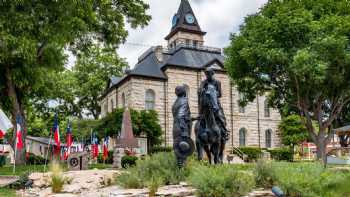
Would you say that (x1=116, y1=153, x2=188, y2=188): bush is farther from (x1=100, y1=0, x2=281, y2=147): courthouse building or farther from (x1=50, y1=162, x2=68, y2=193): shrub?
(x1=100, y1=0, x2=281, y2=147): courthouse building

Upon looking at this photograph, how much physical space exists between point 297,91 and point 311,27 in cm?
373

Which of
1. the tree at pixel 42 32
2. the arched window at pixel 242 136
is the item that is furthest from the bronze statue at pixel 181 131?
the arched window at pixel 242 136

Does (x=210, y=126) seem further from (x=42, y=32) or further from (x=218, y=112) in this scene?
(x=42, y=32)

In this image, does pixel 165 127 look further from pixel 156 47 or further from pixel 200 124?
pixel 200 124

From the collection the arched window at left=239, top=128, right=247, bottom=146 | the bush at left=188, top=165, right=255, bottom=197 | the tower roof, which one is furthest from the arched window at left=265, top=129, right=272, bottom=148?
the bush at left=188, top=165, right=255, bottom=197

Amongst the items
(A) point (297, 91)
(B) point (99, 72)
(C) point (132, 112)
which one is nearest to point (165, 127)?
(C) point (132, 112)

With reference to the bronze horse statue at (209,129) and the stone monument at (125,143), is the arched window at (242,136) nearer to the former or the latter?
the stone monument at (125,143)

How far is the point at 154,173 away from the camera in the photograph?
9695 mm

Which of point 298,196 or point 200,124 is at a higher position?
point 200,124

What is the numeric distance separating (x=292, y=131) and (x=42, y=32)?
32360mm

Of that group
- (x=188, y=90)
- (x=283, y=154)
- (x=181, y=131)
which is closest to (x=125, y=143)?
(x=181, y=131)

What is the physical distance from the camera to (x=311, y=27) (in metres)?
20.2

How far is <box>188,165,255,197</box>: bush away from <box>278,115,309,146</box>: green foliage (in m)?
35.7

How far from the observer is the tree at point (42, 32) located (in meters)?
17.2
